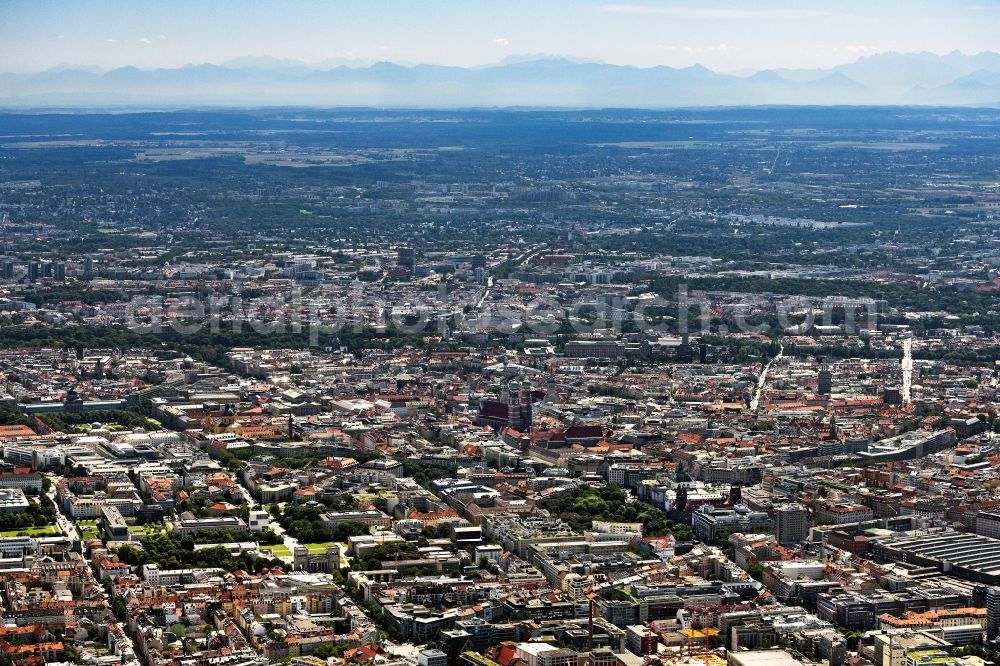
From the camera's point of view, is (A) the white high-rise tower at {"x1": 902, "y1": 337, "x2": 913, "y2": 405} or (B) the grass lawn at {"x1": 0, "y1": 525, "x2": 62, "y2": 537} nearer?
(B) the grass lawn at {"x1": 0, "y1": 525, "x2": 62, "y2": 537}

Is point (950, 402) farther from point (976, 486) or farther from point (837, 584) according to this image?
point (837, 584)

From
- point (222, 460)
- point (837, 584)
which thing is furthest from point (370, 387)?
point (837, 584)

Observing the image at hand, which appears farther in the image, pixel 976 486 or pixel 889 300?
pixel 889 300

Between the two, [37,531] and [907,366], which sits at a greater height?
[37,531]

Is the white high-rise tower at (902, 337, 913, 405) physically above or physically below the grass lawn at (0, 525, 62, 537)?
below

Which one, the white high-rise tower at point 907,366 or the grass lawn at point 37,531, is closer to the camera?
the grass lawn at point 37,531

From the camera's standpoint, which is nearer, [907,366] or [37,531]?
[37,531]

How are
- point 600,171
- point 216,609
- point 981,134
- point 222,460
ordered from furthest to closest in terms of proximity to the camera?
point 981,134
point 600,171
point 222,460
point 216,609

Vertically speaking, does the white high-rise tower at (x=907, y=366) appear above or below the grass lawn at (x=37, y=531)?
below
